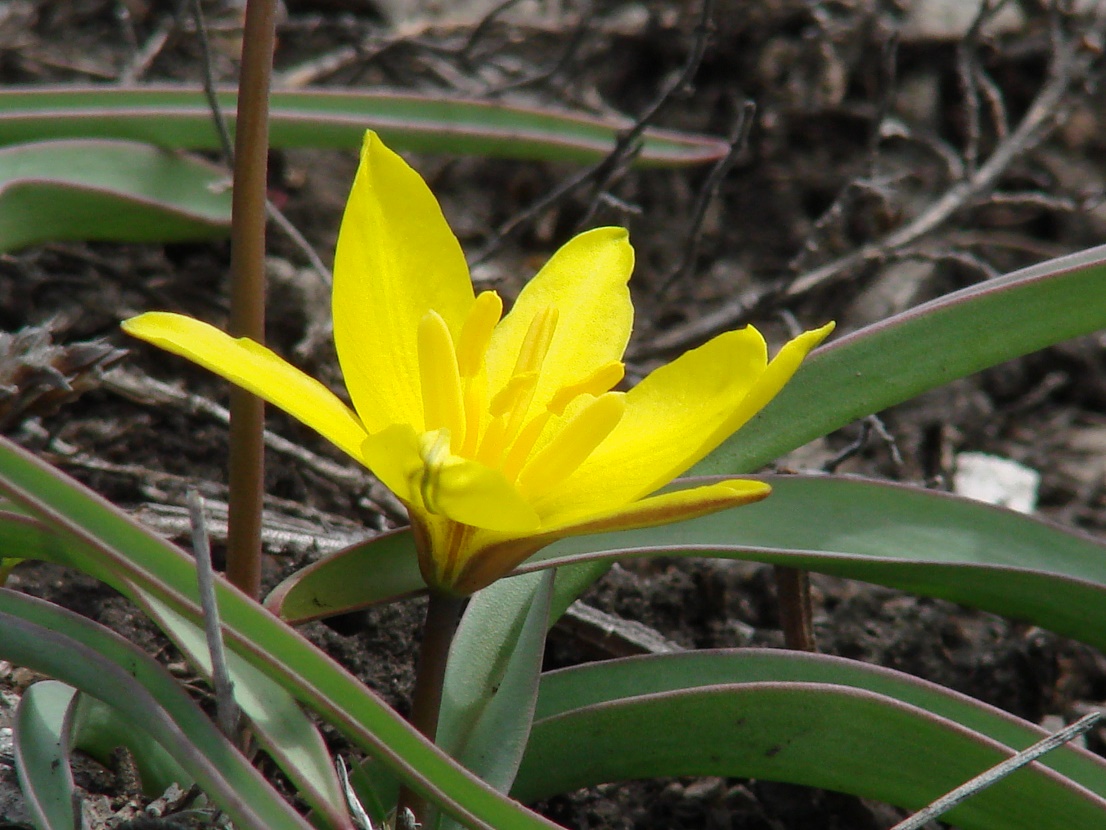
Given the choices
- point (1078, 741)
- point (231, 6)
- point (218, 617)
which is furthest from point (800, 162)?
point (218, 617)

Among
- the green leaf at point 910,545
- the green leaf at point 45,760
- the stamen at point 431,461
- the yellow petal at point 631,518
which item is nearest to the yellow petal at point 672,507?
the yellow petal at point 631,518

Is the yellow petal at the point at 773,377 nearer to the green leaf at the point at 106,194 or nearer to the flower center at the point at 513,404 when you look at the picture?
the flower center at the point at 513,404

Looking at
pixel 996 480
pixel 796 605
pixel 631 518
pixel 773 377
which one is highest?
pixel 773 377

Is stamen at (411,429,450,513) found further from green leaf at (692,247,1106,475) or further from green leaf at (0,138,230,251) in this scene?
green leaf at (0,138,230,251)

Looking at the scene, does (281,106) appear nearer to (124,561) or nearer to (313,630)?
(313,630)

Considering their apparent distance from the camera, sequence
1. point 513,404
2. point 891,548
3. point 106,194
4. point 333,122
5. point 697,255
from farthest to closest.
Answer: point 697,255 < point 333,122 < point 106,194 < point 891,548 < point 513,404

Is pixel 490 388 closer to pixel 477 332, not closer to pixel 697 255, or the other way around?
pixel 477 332

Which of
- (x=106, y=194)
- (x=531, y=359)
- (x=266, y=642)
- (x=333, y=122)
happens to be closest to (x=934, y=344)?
(x=531, y=359)
